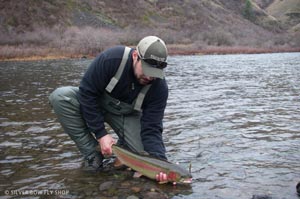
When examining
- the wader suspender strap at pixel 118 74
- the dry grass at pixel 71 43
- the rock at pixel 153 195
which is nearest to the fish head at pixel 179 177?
the rock at pixel 153 195

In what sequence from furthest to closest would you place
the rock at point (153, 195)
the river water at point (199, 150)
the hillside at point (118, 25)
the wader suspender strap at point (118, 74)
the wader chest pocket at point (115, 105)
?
the hillside at point (118, 25) < the wader chest pocket at point (115, 105) < the river water at point (199, 150) < the wader suspender strap at point (118, 74) < the rock at point (153, 195)

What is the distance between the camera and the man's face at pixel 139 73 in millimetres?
4879

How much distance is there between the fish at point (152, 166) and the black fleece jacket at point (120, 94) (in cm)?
28

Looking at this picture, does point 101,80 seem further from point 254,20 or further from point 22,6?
point 254,20

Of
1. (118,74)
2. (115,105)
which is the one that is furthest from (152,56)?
(115,105)

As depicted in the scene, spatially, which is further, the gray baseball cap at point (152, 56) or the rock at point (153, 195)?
the rock at point (153, 195)

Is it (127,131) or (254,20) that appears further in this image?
(254,20)

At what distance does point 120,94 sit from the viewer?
5.41 meters

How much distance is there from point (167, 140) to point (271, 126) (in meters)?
2.85

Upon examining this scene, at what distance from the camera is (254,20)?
462 ft

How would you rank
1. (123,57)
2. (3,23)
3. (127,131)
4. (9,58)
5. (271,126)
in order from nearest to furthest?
1. (123,57)
2. (127,131)
3. (271,126)
4. (9,58)
5. (3,23)

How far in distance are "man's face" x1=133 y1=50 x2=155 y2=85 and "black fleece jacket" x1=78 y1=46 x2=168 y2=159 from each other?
0.41ft

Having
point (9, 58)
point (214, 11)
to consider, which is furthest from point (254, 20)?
point (9, 58)

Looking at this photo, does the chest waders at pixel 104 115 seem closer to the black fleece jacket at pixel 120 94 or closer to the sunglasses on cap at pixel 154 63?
the black fleece jacket at pixel 120 94
